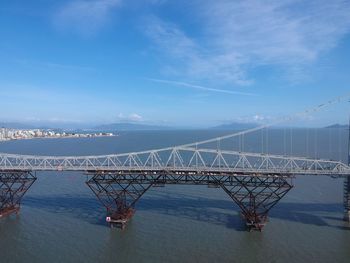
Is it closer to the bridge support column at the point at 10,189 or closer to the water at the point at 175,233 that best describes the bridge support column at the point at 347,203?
the water at the point at 175,233

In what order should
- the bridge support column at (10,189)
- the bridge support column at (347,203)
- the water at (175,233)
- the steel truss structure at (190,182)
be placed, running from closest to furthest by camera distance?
the water at (175,233) < the steel truss structure at (190,182) < the bridge support column at (347,203) < the bridge support column at (10,189)

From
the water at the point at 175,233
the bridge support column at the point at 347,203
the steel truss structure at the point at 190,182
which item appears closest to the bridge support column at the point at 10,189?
the water at the point at 175,233

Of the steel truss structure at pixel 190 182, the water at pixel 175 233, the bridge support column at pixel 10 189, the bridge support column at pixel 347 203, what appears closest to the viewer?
the water at pixel 175 233

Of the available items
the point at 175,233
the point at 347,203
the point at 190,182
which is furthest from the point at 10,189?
the point at 347,203

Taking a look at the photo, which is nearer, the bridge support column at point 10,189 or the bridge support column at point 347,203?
the bridge support column at point 347,203

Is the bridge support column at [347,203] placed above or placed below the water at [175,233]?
above

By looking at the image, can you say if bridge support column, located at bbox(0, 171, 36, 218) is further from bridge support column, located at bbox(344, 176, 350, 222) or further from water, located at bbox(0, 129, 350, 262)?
bridge support column, located at bbox(344, 176, 350, 222)

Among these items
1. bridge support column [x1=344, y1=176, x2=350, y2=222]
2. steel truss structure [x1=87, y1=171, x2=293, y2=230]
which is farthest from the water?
steel truss structure [x1=87, y1=171, x2=293, y2=230]

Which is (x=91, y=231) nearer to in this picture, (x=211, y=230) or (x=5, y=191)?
(x=211, y=230)

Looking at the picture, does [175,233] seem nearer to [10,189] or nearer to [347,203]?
[347,203]

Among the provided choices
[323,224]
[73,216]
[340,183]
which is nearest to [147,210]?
[73,216]

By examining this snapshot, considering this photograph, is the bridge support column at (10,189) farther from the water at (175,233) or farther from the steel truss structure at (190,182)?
the steel truss structure at (190,182)
